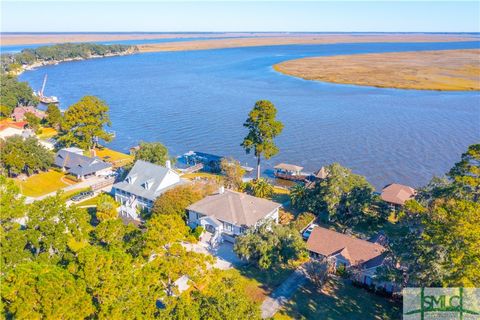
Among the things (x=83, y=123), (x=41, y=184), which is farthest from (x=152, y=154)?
(x=83, y=123)

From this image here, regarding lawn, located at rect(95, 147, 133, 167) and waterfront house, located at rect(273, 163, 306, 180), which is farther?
lawn, located at rect(95, 147, 133, 167)

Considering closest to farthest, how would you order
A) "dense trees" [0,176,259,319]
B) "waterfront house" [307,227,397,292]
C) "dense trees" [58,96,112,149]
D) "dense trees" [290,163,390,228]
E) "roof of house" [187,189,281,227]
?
"dense trees" [0,176,259,319] < "waterfront house" [307,227,397,292] < "roof of house" [187,189,281,227] < "dense trees" [290,163,390,228] < "dense trees" [58,96,112,149]

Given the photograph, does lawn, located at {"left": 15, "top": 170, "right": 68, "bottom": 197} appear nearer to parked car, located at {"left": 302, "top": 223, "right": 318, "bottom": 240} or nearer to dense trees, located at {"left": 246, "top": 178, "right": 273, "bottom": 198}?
dense trees, located at {"left": 246, "top": 178, "right": 273, "bottom": 198}

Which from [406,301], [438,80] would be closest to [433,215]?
[406,301]

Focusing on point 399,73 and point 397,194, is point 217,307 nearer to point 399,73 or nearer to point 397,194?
point 397,194

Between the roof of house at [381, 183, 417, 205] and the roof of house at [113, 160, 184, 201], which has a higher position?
the roof of house at [113, 160, 184, 201]

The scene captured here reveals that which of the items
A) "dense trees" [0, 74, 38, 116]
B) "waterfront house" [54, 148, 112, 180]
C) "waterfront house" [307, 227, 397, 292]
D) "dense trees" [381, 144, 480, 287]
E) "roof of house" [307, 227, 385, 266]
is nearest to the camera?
"dense trees" [381, 144, 480, 287]

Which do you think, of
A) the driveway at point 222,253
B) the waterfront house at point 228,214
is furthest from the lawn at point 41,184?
the driveway at point 222,253

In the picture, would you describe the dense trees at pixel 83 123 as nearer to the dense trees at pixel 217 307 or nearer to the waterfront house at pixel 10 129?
the waterfront house at pixel 10 129

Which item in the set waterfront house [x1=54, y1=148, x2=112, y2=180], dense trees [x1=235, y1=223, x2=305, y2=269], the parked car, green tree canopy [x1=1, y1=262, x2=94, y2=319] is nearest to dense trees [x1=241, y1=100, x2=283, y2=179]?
the parked car
